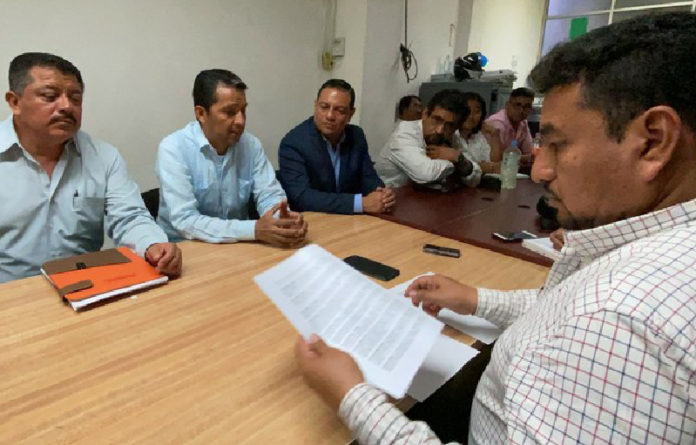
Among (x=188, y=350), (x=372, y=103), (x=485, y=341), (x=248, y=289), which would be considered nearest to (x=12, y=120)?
(x=248, y=289)

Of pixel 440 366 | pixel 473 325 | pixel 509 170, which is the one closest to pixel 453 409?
pixel 473 325

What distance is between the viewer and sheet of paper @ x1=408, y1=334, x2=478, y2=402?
0.85m

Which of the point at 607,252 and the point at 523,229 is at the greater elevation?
the point at 607,252

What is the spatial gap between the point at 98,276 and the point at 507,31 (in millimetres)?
5484

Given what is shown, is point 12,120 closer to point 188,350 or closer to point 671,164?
point 188,350

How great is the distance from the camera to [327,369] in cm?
75

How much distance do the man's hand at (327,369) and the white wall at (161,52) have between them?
2.17 meters

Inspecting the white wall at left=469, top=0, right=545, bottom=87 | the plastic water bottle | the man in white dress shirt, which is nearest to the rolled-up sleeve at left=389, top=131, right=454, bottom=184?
the man in white dress shirt

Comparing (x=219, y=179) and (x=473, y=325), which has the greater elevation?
(x=219, y=179)

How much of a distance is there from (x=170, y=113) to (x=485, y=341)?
236cm

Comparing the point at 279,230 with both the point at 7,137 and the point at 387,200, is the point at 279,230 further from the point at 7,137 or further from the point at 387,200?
the point at 7,137

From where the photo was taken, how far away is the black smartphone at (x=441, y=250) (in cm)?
156

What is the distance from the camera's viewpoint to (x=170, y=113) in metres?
2.66

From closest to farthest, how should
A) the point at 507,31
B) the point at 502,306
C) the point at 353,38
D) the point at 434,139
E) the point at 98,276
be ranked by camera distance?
the point at 502,306 → the point at 98,276 → the point at 434,139 → the point at 353,38 → the point at 507,31
